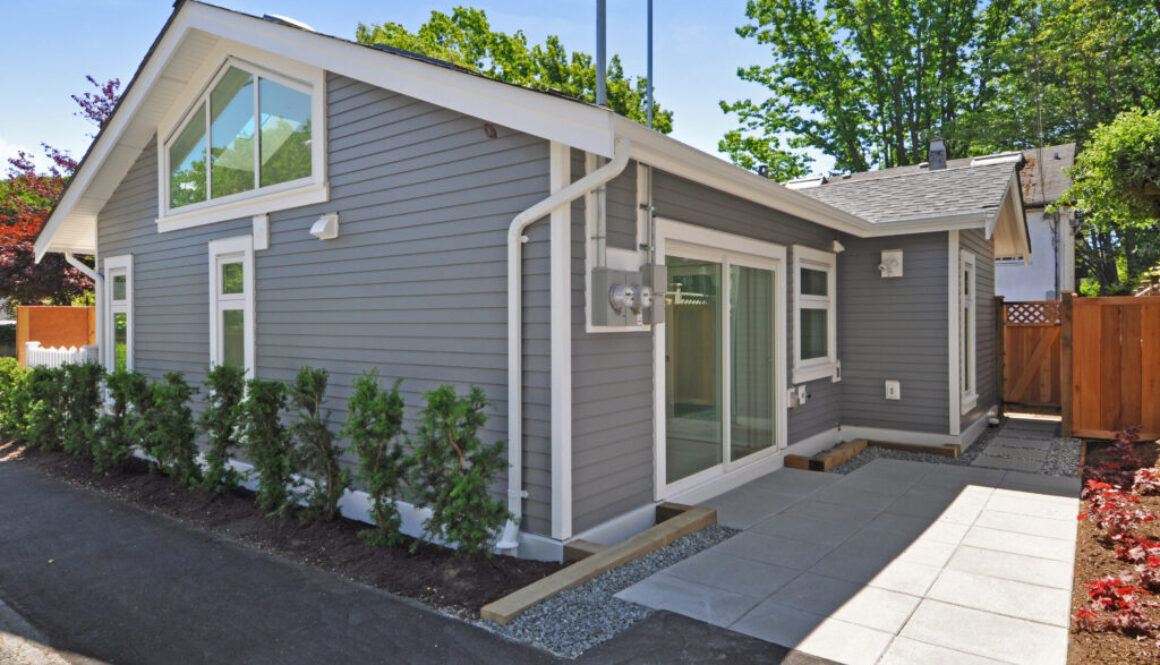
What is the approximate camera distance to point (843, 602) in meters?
3.30

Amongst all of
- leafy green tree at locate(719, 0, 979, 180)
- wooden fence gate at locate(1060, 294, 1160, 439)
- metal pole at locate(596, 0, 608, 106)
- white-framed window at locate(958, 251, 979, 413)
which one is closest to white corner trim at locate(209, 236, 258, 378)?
metal pole at locate(596, 0, 608, 106)

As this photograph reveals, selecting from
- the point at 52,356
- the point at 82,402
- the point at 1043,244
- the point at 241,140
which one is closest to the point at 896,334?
the point at 241,140

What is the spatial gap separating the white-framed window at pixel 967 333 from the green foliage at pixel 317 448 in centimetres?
605

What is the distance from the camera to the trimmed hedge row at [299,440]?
366 cm

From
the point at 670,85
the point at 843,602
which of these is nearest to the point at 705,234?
the point at 843,602

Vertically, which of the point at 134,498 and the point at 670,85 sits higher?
the point at 670,85

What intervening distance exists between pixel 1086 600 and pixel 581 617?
2.38 meters

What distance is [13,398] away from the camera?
25.3ft

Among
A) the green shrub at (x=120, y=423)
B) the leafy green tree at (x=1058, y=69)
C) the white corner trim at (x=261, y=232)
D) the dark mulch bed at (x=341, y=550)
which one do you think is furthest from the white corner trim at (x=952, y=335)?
the leafy green tree at (x=1058, y=69)

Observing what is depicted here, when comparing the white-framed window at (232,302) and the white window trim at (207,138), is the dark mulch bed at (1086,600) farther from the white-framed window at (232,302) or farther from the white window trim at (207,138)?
the white-framed window at (232,302)

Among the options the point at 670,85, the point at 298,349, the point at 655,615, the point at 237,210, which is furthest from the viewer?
the point at 670,85

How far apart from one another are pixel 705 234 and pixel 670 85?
18190 mm

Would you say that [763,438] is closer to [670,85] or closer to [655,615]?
[655,615]

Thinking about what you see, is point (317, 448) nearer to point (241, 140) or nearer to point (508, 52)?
point (241, 140)
